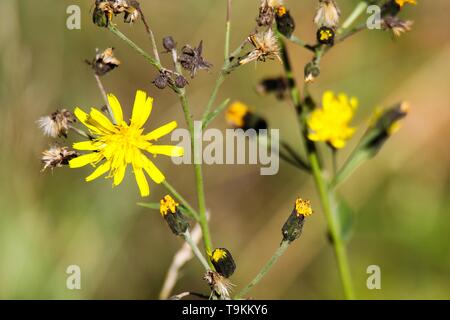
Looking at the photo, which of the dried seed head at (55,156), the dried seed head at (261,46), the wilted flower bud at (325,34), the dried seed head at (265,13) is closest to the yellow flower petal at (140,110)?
the dried seed head at (55,156)

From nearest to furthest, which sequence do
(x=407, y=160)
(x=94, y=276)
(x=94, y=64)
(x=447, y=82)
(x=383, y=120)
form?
1. (x=94, y=64)
2. (x=383, y=120)
3. (x=94, y=276)
4. (x=407, y=160)
5. (x=447, y=82)

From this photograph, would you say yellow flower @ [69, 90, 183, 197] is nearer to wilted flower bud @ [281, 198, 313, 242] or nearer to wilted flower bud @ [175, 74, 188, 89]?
wilted flower bud @ [175, 74, 188, 89]

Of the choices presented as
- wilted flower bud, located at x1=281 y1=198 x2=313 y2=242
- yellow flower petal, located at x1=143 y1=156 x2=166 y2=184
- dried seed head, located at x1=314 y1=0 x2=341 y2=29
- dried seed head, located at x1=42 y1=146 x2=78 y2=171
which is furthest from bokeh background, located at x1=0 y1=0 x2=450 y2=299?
dried seed head, located at x1=314 y1=0 x2=341 y2=29

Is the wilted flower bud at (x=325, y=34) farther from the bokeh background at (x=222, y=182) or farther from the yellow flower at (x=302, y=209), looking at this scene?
the bokeh background at (x=222, y=182)

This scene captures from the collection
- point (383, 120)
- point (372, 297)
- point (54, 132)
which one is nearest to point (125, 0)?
point (54, 132)

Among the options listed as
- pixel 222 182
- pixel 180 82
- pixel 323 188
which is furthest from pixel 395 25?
pixel 222 182

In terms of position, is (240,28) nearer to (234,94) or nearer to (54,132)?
(234,94)
